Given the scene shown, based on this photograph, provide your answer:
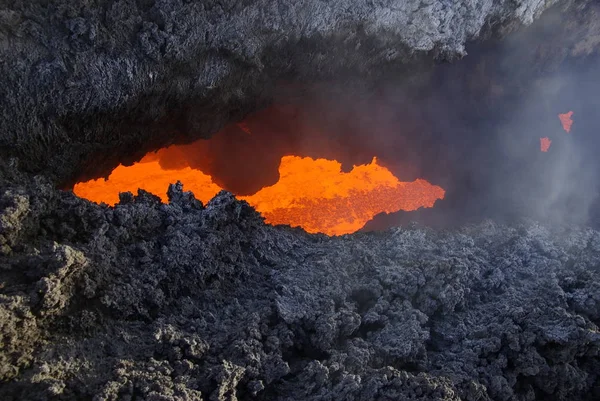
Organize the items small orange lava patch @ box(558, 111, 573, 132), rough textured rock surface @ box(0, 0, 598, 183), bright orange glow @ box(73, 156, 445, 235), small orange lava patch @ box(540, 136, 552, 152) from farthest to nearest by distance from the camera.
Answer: small orange lava patch @ box(558, 111, 573, 132), small orange lava patch @ box(540, 136, 552, 152), bright orange glow @ box(73, 156, 445, 235), rough textured rock surface @ box(0, 0, 598, 183)

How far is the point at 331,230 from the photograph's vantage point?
531 centimetres

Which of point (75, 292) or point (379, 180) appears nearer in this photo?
point (75, 292)

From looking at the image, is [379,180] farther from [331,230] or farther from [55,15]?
[55,15]

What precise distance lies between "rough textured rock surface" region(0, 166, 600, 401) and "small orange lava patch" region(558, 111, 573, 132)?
2972 mm

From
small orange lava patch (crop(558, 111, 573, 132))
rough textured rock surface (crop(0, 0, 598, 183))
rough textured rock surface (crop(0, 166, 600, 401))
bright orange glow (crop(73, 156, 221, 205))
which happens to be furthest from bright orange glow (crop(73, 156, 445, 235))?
small orange lava patch (crop(558, 111, 573, 132))

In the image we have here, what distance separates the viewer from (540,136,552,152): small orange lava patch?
5973 mm

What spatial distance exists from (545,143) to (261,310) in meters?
4.69

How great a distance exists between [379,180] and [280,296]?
306 centimetres

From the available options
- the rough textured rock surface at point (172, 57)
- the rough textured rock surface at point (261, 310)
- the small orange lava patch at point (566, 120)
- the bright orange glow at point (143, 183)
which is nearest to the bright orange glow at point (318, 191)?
the bright orange glow at point (143, 183)

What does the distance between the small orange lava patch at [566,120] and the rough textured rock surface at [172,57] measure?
1.49 metres

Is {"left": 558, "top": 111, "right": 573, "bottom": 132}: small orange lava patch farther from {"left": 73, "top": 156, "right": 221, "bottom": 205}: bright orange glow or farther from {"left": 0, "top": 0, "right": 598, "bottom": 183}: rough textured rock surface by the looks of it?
{"left": 73, "top": 156, "right": 221, "bottom": 205}: bright orange glow

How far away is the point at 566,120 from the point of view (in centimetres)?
641

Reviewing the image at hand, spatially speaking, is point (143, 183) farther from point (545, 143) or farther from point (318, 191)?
point (545, 143)

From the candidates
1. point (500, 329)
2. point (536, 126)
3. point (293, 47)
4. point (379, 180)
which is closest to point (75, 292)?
point (500, 329)
